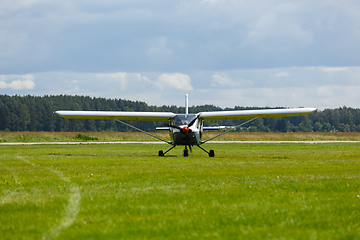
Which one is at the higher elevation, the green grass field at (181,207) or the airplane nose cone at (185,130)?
the airplane nose cone at (185,130)

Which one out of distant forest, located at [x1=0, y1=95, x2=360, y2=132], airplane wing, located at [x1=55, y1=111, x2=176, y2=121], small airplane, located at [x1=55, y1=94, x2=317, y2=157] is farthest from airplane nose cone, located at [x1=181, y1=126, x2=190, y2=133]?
distant forest, located at [x1=0, y1=95, x2=360, y2=132]

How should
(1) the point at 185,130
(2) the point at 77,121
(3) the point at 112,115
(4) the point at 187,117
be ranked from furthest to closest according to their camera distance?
(2) the point at 77,121 < (3) the point at 112,115 < (4) the point at 187,117 < (1) the point at 185,130

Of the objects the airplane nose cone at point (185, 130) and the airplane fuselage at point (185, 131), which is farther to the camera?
the airplane fuselage at point (185, 131)

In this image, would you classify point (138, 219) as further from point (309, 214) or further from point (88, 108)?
point (88, 108)

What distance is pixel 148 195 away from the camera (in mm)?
9586

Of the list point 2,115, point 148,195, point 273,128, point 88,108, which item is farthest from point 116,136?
point 273,128

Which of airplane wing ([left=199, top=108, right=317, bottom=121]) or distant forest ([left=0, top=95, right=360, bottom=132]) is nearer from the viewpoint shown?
airplane wing ([left=199, top=108, right=317, bottom=121])

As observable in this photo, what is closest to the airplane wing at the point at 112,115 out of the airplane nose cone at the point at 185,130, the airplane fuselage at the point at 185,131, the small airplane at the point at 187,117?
the small airplane at the point at 187,117

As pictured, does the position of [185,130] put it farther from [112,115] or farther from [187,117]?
[112,115]

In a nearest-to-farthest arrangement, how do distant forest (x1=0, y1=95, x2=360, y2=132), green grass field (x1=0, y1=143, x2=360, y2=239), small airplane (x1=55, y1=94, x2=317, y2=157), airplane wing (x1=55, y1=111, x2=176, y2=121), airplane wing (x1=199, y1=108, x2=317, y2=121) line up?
green grass field (x1=0, y1=143, x2=360, y2=239)
small airplane (x1=55, y1=94, x2=317, y2=157)
airplane wing (x1=199, y1=108, x2=317, y2=121)
airplane wing (x1=55, y1=111, x2=176, y2=121)
distant forest (x1=0, y1=95, x2=360, y2=132)

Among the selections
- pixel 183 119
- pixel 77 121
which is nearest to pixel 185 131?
pixel 183 119

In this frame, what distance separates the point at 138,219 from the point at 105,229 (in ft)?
2.81

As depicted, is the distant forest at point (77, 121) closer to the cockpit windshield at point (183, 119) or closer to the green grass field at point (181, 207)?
the cockpit windshield at point (183, 119)

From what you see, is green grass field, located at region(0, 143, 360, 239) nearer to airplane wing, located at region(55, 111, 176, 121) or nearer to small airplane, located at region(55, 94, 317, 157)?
small airplane, located at region(55, 94, 317, 157)
